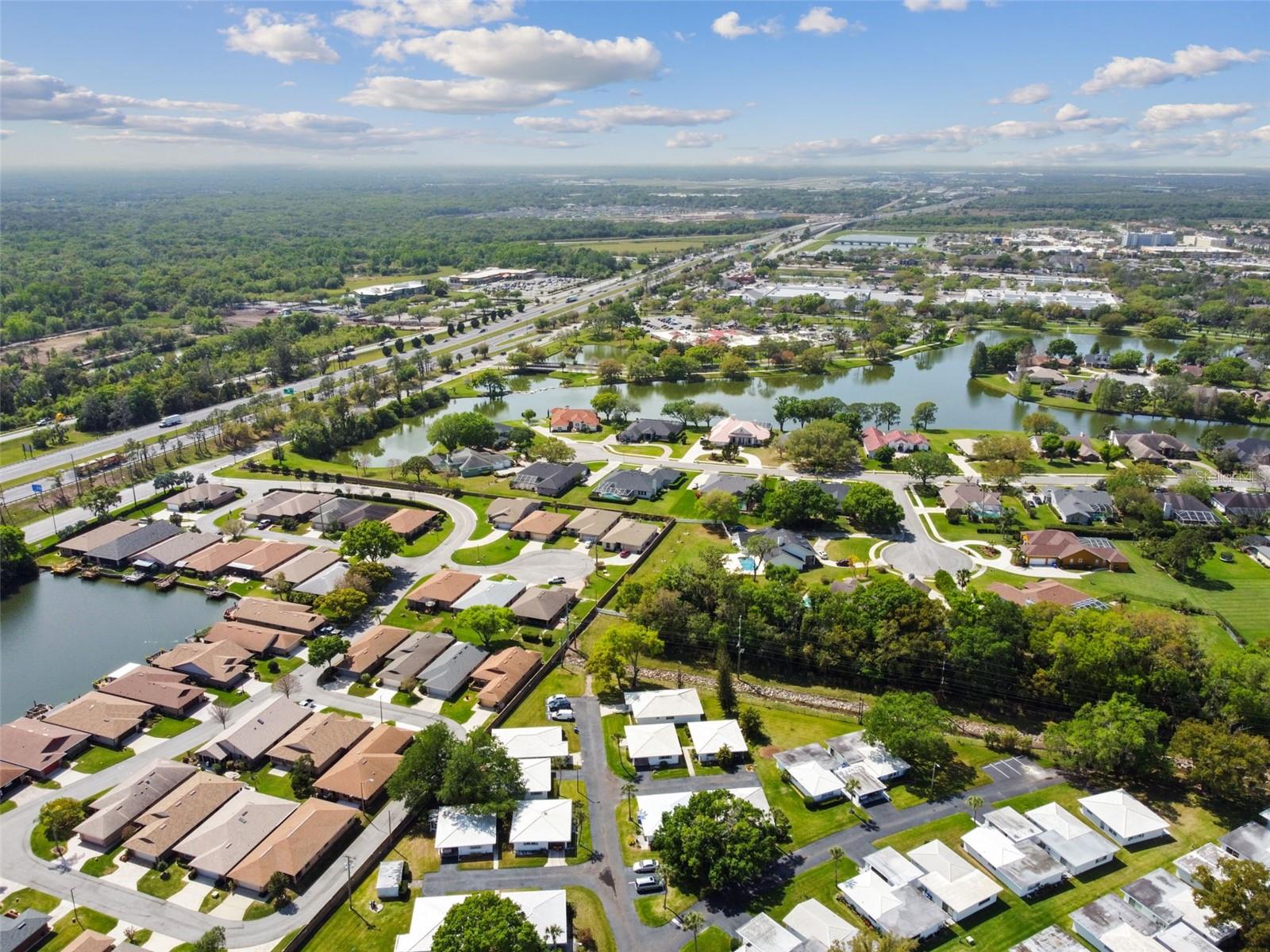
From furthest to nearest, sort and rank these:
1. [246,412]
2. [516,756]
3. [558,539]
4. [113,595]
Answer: [246,412], [558,539], [113,595], [516,756]

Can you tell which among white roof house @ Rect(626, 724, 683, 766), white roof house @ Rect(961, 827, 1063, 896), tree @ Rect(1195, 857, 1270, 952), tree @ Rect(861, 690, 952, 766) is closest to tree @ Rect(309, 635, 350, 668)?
white roof house @ Rect(626, 724, 683, 766)

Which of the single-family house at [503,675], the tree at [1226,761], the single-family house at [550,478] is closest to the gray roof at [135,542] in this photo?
the single-family house at [550,478]

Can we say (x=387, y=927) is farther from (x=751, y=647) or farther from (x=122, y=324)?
(x=122, y=324)

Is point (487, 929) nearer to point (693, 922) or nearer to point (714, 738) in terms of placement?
point (693, 922)

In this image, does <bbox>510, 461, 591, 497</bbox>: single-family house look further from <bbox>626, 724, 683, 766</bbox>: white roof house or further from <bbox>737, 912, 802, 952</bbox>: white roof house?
<bbox>737, 912, 802, 952</bbox>: white roof house

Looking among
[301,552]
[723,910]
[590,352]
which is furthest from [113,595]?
[590,352]
